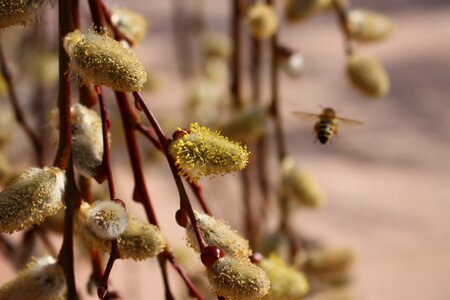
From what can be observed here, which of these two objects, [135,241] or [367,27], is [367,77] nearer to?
[367,27]

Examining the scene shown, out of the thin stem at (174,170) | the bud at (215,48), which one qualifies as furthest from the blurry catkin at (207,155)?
the bud at (215,48)

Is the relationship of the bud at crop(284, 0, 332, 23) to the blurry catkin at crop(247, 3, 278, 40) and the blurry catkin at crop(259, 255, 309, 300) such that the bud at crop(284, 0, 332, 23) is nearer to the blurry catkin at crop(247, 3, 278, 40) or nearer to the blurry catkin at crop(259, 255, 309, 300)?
the blurry catkin at crop(247, 3, 278, 40)

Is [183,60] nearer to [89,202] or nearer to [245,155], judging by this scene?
Answer: [89,202]

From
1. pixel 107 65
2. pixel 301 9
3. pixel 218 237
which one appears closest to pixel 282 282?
pixel 218 237

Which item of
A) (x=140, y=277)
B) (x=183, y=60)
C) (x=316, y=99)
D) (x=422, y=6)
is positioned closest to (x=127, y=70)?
(x=183, y=60)

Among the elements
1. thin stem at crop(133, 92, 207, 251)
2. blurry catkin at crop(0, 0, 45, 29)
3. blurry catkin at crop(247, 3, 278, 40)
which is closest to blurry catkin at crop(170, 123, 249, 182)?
thin stem at crop(133, 92, 207, 251)
